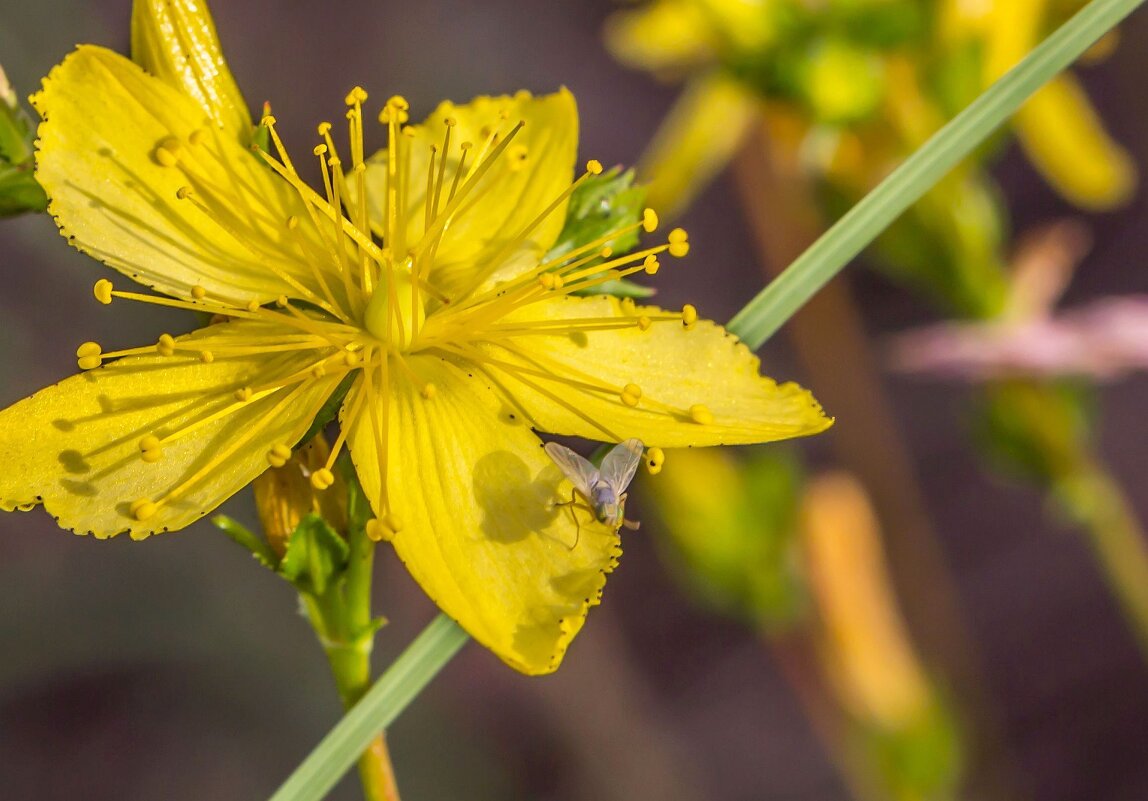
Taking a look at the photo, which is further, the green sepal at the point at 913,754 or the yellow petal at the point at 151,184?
the green sepal at the point at 913,754

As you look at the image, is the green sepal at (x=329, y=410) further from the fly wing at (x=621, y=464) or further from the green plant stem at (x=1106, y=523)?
the green plant stem at (x=1106, y=523)

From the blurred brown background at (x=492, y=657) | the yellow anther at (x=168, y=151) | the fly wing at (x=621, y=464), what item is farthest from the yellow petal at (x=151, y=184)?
the blurred brown background at (x=492, y=657)

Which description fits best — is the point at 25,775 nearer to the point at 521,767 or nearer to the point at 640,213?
the point at 521,767

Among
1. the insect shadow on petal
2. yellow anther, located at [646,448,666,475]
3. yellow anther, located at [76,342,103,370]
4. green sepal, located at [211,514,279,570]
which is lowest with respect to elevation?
yellow anther, located at [646,448,666,475]

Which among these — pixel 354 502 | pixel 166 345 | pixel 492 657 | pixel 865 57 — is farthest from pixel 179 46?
pixel 492 657

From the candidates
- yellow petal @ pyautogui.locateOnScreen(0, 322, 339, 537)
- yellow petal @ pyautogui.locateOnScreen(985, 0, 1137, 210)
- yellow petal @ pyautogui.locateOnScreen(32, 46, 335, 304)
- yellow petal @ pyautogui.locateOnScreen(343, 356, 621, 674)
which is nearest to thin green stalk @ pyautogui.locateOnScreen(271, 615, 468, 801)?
yellow petal @ pyautogui.locateOnScreen(343, 356, 621, 674)

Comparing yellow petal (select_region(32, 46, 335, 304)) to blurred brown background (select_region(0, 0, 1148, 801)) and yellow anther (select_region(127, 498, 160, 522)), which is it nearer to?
yellow anther (select_region(127, 498, 160, 522))
